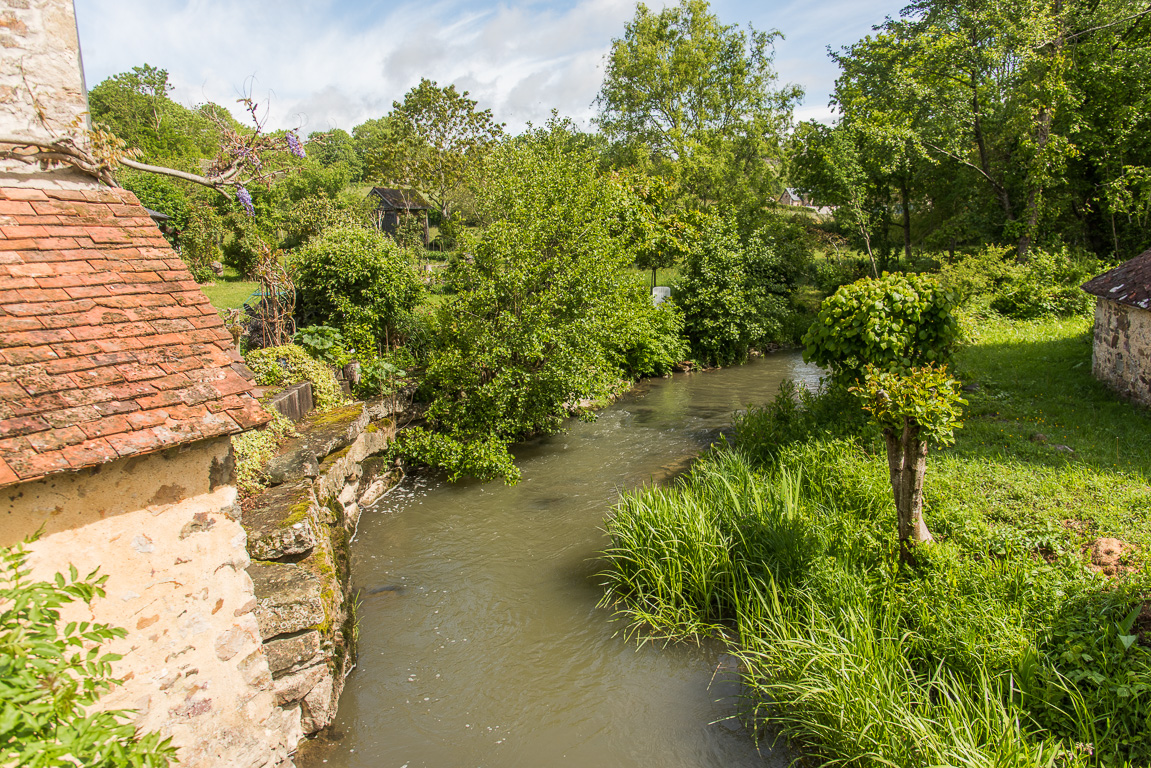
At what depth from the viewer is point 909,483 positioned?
5.75m

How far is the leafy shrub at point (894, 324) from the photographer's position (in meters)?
7.36

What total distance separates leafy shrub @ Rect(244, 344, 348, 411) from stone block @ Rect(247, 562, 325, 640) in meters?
4.02

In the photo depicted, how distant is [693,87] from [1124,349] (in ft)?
91.8

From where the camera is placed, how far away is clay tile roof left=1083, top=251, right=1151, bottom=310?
28.9 ft

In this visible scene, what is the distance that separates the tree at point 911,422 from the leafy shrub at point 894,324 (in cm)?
148

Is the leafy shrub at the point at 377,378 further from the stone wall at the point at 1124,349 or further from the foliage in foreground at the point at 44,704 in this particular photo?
the stone wall at the point at 1124,349

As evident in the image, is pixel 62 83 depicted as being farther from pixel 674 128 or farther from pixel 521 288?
pixel 674 128

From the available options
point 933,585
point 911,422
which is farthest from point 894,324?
point 933,585

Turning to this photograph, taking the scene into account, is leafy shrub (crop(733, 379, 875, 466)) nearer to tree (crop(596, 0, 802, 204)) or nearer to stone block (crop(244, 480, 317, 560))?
stone block (crop(244, 480, 317, 560))

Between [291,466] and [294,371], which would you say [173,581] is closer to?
[291,466]

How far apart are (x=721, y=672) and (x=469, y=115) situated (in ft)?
81.4

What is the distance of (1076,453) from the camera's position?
7488 millimetres

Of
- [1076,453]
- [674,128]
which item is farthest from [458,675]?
[674,128]

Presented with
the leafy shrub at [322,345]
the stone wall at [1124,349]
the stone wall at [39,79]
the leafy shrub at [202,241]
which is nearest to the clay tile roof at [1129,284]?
the stone wall at [1124,349]
